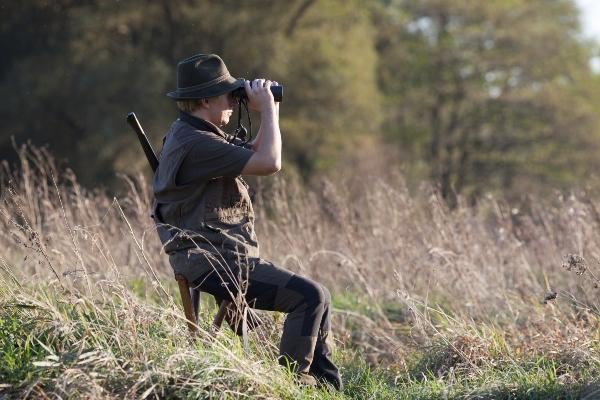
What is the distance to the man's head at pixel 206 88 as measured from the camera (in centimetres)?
481

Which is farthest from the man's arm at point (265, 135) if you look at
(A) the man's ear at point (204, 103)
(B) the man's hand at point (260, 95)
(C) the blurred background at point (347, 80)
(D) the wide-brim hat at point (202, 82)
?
(C) the blurred background at point (347, 80)

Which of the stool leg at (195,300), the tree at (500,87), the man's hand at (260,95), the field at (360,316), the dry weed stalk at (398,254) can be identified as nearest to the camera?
the field at (360,316)

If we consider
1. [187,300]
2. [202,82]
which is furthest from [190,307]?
[202,82]

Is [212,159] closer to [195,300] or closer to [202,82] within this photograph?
[202,82]

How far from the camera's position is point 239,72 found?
22234 millimetres

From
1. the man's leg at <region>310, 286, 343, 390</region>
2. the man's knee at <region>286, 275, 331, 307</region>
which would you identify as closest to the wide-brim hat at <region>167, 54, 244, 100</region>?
the man's knee at <region>286, 275, 331, 307</region>

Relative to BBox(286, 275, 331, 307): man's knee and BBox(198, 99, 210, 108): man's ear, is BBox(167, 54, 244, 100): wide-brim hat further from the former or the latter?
BBox(286, 275, 331, 307): man's knee

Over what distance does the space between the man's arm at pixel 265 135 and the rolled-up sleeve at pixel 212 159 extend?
5 centimetres

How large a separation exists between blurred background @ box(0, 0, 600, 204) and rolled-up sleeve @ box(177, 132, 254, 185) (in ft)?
36.1

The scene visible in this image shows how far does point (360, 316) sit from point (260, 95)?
2.65m

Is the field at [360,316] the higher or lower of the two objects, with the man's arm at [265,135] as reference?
lower

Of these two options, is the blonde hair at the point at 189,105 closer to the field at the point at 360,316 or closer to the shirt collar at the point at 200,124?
the shirt collar at the point at 200,124

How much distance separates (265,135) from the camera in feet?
15.4

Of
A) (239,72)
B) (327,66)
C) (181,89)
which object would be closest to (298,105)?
(327,66)
